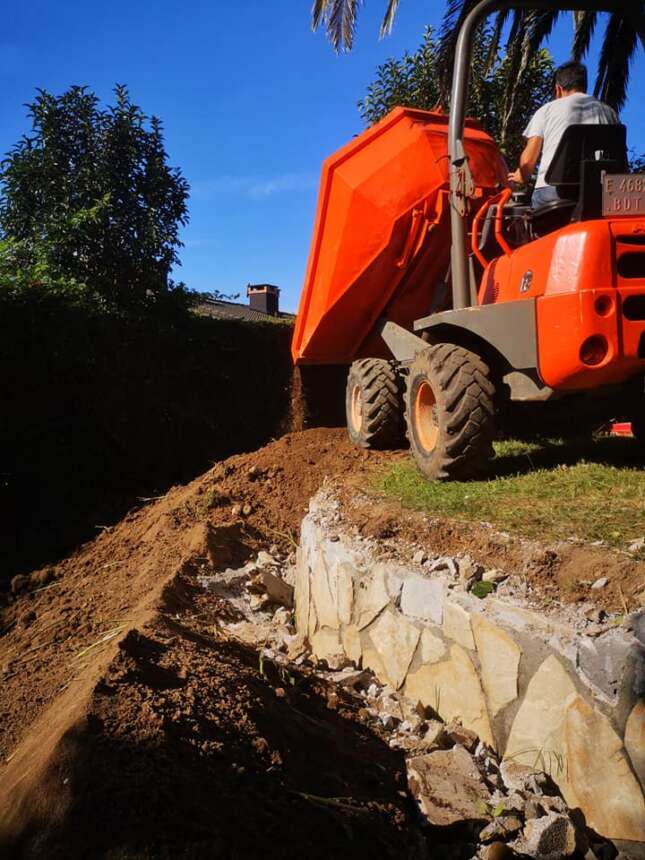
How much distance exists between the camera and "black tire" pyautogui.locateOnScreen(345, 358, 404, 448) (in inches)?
Answer: 279

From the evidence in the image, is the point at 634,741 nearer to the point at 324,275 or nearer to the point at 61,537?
the point at 324,275

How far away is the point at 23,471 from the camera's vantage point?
8875 millimetres

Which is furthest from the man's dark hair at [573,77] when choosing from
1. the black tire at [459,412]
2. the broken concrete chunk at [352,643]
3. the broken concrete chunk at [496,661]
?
the broken concrete chunk at [352,643]

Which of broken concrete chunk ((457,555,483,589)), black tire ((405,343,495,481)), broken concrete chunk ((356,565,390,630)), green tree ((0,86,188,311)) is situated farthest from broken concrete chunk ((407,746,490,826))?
green tree ((0,86,188,311))

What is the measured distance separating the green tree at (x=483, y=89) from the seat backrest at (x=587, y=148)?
7615 mm

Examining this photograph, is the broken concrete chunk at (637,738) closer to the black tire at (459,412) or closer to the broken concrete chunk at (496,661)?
the broken concrete chunk at (496,661)

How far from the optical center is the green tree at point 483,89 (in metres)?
11.9

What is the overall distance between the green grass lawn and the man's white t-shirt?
189 cm

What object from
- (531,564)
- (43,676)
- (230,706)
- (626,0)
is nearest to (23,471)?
(43,676)

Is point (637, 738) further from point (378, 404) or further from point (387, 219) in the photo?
point (387, 219)

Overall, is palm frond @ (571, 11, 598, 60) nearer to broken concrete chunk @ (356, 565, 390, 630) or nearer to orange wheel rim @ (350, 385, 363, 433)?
orange wheel rim @ (350, 385, 363, 433)

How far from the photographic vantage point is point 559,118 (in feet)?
15.1

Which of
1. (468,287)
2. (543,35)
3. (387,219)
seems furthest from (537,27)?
(468,287)

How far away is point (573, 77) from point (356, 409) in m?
3.75
